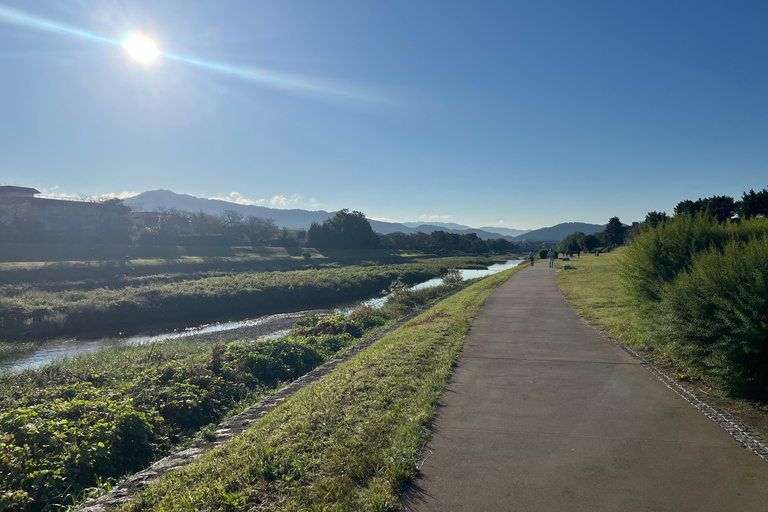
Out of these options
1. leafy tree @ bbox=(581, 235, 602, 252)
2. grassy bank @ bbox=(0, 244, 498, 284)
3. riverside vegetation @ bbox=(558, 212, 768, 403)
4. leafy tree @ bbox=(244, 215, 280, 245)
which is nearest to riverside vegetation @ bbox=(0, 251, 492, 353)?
grassy bank @ bbox=(0, 244, 498, 284)

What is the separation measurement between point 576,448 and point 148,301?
78.2 ft

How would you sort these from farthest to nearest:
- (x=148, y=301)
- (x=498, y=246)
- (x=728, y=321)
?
(x=498, y=246)
(x=148, y=301)
(x=728, y=321)

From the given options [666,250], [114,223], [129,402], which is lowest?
[129,402]

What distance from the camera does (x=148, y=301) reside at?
22344mm

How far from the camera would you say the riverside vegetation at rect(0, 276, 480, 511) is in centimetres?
474

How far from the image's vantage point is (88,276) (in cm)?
2984

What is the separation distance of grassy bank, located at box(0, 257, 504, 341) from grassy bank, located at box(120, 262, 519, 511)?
58.8 feet

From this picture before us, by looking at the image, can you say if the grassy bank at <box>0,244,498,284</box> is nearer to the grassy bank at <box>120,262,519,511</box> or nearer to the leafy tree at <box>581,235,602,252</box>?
the grassy bank at <box>120,262,519,511</box>

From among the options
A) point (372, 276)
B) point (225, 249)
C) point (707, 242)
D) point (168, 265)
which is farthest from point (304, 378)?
point (225, 249)

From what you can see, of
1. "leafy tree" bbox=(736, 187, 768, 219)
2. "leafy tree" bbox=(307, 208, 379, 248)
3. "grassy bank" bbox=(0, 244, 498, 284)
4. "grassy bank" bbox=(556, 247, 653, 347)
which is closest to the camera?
"grassy bank" bbox=(556, 247, 653, 347)

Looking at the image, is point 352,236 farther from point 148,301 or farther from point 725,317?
point 725,317

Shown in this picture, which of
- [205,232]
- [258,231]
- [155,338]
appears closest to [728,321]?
[155,338]

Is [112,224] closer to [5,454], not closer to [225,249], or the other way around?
[225,249]

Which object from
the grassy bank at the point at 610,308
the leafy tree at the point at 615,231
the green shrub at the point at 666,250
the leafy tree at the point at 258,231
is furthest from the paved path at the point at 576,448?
the leafy tree at the point at 615,231
